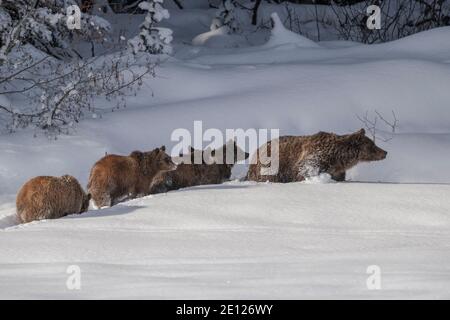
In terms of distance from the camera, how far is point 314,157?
10.1 metres

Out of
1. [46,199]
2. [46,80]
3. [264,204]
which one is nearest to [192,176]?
[46,199]

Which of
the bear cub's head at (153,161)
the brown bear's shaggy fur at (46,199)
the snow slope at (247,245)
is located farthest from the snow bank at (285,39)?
the brown bear's shaggy fur at (46,199)

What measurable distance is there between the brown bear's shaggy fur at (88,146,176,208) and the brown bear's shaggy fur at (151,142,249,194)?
93mm

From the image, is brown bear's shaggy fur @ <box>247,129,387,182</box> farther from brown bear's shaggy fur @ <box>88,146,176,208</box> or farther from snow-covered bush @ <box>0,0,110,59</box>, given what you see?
snow-covered bush @ <box>0,0,110,59</box>

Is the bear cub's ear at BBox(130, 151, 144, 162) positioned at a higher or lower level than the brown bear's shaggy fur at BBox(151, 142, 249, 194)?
higher

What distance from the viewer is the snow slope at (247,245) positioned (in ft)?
20.2

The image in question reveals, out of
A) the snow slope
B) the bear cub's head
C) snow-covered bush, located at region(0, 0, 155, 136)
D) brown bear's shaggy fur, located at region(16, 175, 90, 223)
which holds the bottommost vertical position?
the snow slope

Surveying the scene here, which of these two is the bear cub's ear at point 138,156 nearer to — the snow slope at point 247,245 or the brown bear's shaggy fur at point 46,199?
the snow slope at point 247,245

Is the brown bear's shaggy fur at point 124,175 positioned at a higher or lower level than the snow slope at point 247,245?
higher

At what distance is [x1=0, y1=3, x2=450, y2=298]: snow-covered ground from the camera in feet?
21.0

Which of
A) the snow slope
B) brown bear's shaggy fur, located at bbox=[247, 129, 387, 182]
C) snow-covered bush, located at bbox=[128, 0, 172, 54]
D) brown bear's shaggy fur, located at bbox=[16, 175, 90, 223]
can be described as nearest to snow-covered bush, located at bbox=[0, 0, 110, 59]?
snow-covered bush, located at bbox=[128, 0, 172, 54]

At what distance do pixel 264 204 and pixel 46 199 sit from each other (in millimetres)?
1934

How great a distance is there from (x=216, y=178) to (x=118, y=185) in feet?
4.05

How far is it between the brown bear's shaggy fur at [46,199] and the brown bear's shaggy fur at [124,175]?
69 cm
